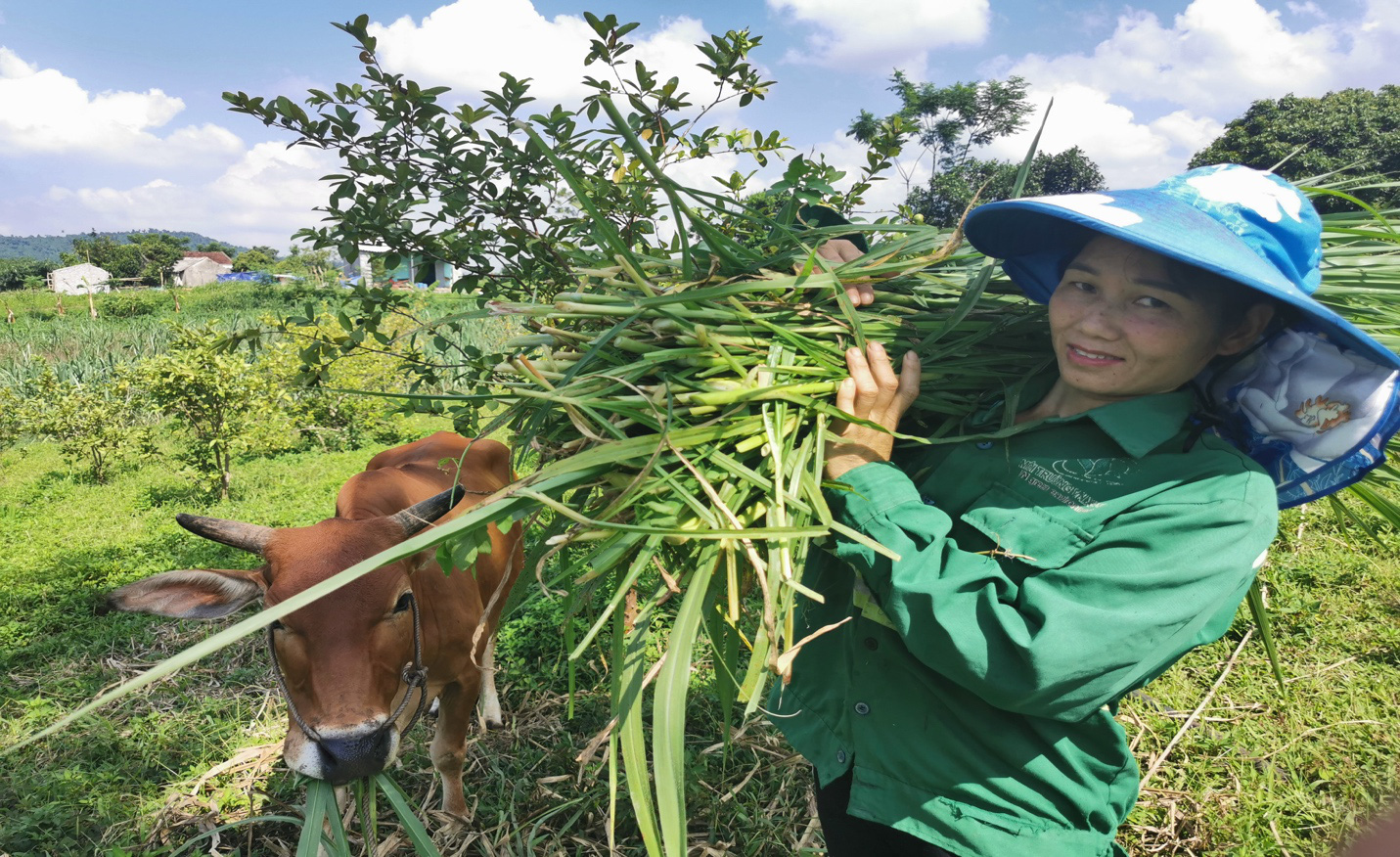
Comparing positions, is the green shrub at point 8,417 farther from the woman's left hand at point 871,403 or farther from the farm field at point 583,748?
the woman's left hand at point 871,403

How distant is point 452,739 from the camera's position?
3064 mm

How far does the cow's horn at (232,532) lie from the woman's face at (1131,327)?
2.19 meters

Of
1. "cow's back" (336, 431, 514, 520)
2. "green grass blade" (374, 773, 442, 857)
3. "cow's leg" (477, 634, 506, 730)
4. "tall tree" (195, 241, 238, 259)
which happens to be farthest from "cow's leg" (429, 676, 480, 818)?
"tall tree" (195, 241, 238, 259)

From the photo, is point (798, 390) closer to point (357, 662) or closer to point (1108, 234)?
point (1108, 234)

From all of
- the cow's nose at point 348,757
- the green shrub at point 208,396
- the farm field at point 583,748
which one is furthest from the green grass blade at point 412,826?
the green shrub at point 208,396

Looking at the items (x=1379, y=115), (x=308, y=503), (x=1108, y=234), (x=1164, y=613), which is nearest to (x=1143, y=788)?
(x=1164, y=613)

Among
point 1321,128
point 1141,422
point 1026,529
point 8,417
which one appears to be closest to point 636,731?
point 1026,529

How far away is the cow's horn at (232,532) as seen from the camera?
221cm

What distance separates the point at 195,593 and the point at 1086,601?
2.37m

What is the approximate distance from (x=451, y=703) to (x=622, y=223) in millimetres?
2000

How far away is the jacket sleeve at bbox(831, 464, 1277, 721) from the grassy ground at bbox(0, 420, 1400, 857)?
6.13 feet

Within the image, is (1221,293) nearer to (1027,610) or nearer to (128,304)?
(1027,610)

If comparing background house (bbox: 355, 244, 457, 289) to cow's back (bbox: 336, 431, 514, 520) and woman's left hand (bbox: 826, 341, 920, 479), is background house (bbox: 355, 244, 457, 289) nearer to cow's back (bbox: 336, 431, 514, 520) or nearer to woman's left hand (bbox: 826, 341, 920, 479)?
cow's back (bbox: 336, 431, 514, 520)

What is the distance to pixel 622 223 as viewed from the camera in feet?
8.63
